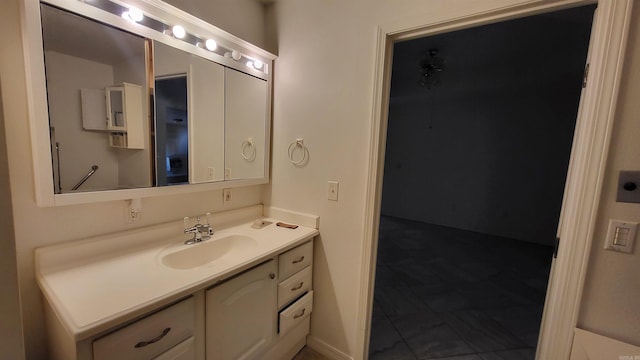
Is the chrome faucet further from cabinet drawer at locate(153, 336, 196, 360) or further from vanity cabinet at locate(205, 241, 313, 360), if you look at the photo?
cabinet drawer at locate(153, 336, 196, 360)

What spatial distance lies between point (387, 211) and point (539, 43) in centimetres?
404

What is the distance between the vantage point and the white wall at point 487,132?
287cm

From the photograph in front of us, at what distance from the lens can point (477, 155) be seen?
186 inches

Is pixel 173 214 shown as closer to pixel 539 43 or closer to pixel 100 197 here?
pixel 100 197

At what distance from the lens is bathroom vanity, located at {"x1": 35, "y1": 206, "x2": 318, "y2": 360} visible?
0.86 metres

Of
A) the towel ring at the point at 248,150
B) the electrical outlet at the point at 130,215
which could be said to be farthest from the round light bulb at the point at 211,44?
the electrical outlet at the point at 130,215

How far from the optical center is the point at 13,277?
44 centimetres

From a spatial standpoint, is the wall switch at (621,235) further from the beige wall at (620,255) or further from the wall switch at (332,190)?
the wall switch at (332,190)

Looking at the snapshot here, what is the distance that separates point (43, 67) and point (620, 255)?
2412 millimetres

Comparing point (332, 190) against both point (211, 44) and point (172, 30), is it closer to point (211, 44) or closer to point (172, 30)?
point (211, 44)

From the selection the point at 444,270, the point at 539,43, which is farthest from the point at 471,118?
the point at 444,270

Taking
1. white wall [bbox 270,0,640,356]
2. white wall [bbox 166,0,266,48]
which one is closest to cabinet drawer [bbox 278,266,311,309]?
white wall [bbox 270,0,640,356]

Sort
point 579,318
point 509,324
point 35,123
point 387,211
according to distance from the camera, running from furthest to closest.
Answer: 1. point 387,211
2. point 509,324
3. point 579,318
4. point 35,123

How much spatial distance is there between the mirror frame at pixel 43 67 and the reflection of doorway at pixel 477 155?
73.9 inches
